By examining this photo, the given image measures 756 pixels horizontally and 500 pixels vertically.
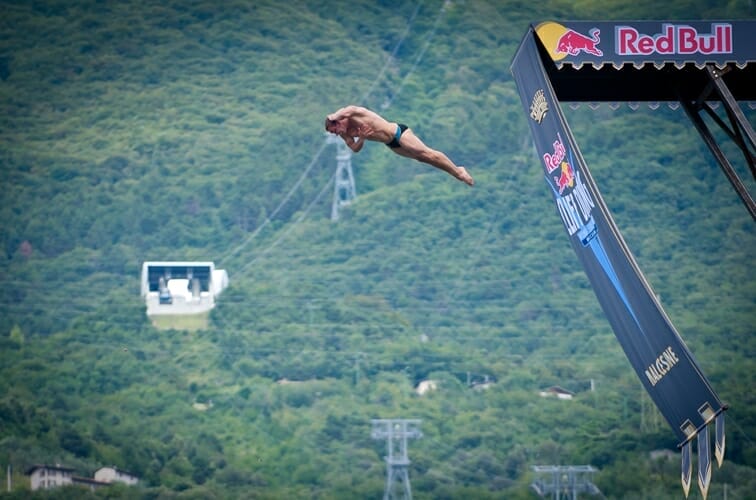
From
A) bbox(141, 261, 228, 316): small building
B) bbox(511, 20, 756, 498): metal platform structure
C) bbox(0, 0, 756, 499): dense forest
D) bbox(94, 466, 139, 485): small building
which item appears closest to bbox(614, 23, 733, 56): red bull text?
bbox(511, 20, 756, 498): metal platform structure

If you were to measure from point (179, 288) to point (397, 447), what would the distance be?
10.7 metres

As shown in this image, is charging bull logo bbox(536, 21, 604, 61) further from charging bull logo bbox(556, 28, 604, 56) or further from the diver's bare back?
the diver's bare back

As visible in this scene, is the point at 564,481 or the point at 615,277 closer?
the point at 615,277

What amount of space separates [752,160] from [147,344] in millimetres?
37618

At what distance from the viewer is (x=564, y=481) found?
4428 centimetres

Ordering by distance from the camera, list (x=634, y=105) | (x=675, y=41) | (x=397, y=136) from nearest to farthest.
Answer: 1. (x=397, y=136)
2. (x=675, y=41)
3. (x=634, y=105)

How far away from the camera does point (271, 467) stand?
46656 mm

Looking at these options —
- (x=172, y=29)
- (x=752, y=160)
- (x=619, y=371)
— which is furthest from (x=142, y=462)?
(x=752, y=160)

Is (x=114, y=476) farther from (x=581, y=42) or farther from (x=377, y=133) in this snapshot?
(x=377, y=133)

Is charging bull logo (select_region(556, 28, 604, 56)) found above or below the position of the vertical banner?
above

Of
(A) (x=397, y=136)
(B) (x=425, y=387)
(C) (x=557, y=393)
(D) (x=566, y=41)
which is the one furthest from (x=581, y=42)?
(B) (x=425, y=387)

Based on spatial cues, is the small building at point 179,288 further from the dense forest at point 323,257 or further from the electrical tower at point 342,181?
the electrical tower at point 342,181

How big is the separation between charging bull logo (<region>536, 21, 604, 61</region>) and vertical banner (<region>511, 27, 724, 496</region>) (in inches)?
5.0

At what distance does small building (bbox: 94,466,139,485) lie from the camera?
45.1 m
